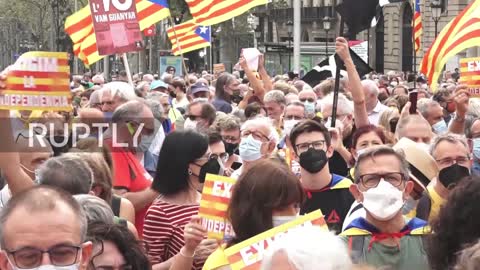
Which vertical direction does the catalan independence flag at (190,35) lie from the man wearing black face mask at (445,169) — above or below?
above

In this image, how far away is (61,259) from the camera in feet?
11.9

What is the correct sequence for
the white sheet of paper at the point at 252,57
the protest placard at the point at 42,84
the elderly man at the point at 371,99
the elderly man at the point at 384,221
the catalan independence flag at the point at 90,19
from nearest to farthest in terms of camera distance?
the elderly man at the point at 384,221
the protest placard at the point at 42,84
the elderly man at the point at 371,99
the white sheet of paper at the point at 252,57
the catalan independence flag at the point at 90,19

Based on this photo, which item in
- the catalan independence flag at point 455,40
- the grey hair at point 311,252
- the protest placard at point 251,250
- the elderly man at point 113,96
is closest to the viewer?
the grey hair at point 311,252

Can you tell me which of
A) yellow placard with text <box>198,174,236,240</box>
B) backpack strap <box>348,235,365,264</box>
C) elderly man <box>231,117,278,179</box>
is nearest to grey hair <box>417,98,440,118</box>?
elderly man <box>231,117,278,179</box>

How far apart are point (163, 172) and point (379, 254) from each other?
1.73 meters

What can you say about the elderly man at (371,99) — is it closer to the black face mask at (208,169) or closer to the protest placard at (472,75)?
the protest placard at (472,75)

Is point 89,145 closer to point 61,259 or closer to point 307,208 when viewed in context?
point 307,208

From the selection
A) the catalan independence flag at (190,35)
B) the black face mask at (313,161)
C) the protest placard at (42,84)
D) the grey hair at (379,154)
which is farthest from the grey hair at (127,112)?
the catalan independence flag at (190,35)

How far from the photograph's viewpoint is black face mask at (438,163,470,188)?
20.2 feet

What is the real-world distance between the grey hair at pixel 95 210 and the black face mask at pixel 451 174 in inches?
89.4

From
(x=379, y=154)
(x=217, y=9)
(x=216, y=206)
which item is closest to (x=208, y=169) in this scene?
(x=216, y=206)

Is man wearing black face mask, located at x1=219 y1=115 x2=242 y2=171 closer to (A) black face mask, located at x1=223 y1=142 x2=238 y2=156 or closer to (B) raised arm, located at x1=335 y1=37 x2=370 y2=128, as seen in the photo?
(A) black face mask, located at x1=223 y1=142 x2=238 y2=156

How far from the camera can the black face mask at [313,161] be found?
642cm

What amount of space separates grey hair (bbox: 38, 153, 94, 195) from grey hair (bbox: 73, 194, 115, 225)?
1.40 feet
